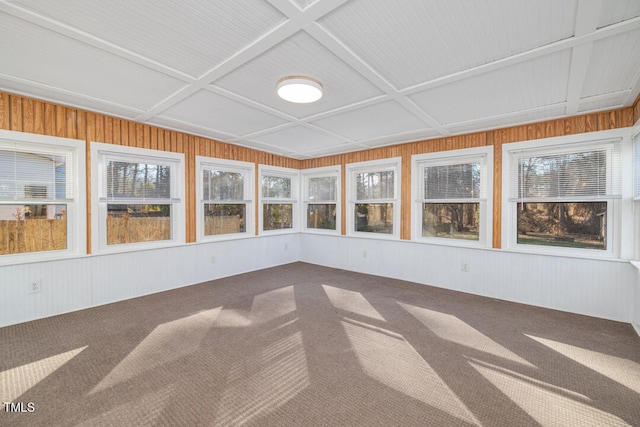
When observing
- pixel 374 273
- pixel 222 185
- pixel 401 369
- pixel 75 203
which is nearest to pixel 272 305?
pixel 401 369

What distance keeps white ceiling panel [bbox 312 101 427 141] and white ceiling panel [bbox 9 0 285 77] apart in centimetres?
167

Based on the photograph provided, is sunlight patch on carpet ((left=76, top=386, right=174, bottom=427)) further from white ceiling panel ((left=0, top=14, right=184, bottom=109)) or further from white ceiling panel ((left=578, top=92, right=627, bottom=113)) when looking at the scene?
white ceiling panel ((left=578, top=92, right=627, bottom=113))

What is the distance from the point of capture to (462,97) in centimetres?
284

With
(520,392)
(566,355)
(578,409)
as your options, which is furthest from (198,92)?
(566,355)

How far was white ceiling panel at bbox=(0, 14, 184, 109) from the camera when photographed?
1905mm

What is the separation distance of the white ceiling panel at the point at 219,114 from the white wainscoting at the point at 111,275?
2.01m

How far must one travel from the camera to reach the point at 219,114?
3.43m

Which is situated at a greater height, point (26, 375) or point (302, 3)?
point (302, 3)

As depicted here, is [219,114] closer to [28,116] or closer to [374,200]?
[28,116]

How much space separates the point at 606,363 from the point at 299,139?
14.4ft

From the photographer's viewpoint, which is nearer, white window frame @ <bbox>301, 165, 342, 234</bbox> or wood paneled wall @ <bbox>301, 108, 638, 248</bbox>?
wood paneled wall @ <bbox>301, 108, 638, 248</bbox>

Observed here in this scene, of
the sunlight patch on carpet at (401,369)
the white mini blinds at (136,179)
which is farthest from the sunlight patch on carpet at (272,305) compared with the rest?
the white mini blinds at (136,179)

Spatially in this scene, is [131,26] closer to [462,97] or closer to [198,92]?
[198,92]

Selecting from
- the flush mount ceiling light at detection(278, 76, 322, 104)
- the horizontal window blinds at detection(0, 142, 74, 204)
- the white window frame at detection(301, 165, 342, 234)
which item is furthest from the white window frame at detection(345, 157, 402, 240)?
the horizontal window blinds at detection(0, 142, 74, 204)
